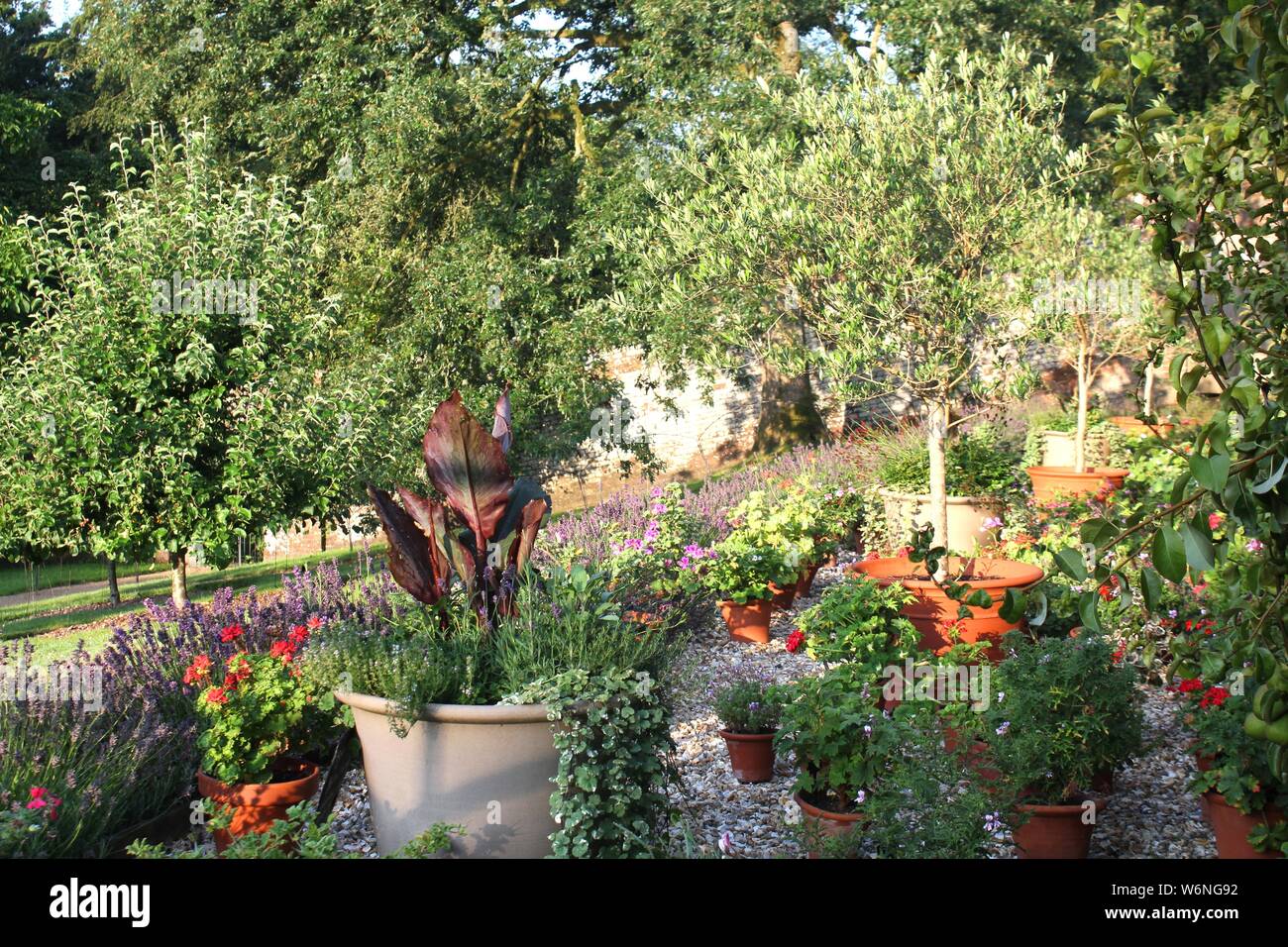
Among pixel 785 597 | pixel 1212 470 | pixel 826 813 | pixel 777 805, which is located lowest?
pixel 777 805

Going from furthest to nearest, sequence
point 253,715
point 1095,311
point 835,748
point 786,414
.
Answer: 1. point 786,414
2. point 1095,311
3. point 253,715
4. point 835,748

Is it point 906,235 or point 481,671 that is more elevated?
point 906,235

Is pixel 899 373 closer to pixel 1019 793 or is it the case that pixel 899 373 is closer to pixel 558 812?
pixel 1019 793

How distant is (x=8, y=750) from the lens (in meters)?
3.68

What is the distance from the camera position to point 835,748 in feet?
12.5

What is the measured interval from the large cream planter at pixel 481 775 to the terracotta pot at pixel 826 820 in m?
0.87

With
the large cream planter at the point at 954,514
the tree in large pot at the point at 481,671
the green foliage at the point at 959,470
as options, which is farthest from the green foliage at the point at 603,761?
the green foliage at the point at 959,470

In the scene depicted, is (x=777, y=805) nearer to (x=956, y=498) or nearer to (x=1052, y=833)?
(x=1052, y=833)

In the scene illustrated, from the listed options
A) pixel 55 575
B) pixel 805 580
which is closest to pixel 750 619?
pixel 805 580

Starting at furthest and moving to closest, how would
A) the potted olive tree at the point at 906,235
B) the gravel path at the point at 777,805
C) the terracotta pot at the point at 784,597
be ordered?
the terracotta pot at the point at 784,597
the potted olive tree at the point at 906,235
the gravel path at the point at 777,805

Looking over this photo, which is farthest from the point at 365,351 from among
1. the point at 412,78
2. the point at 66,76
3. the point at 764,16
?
the point at 66,76

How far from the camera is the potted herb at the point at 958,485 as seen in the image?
27.4 feet

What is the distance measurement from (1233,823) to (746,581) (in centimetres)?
336

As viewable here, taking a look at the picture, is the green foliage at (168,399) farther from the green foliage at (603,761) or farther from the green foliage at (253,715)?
the green foliage at (603,761)
